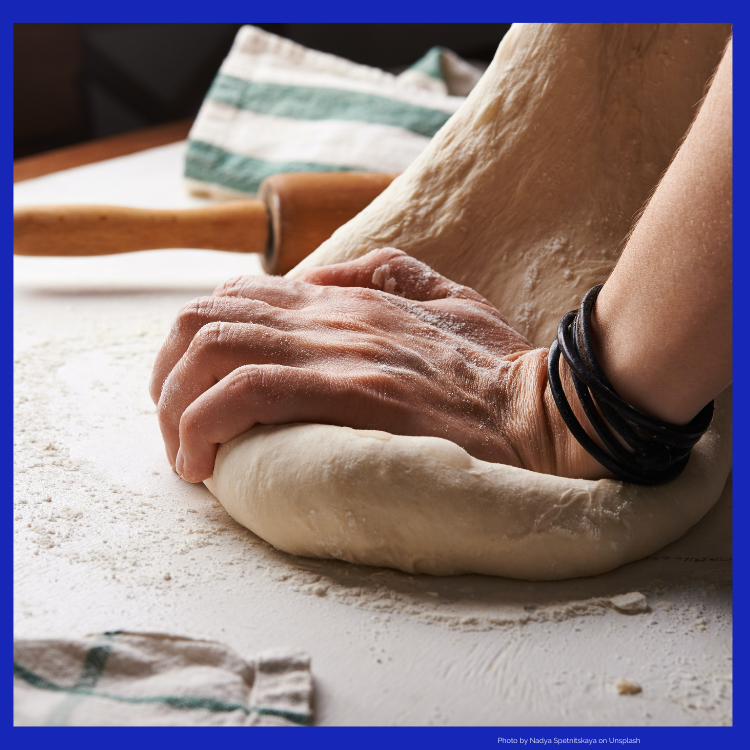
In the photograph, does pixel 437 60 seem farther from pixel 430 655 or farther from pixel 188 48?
pixel 430 655

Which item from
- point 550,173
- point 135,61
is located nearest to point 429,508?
point 550,173

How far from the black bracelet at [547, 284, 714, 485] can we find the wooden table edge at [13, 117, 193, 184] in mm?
1914

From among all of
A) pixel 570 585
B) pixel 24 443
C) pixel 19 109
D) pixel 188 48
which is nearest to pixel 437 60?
pixel 188 48

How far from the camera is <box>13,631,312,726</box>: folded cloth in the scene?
483 millimetres

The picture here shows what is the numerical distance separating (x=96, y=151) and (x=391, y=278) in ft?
6.65

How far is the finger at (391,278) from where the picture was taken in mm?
901

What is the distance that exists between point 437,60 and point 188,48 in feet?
4.62

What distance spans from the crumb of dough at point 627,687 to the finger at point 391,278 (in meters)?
0.49

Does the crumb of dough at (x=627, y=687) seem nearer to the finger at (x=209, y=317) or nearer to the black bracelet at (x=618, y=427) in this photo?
the black bracelet at (x=618, y=427)

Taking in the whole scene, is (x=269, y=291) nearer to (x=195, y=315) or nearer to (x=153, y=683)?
(x=195, y=315)

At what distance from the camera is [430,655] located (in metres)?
0.56

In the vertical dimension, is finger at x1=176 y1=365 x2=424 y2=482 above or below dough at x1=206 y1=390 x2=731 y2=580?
above

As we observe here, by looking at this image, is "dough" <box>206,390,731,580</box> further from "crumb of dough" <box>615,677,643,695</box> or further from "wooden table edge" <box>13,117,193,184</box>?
"wooden table edge" <box>13,117,193,184</box>

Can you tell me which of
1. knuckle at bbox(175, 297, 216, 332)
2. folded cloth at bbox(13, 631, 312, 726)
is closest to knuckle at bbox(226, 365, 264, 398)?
knuckle at bbox(175, 297, 216, 332)
